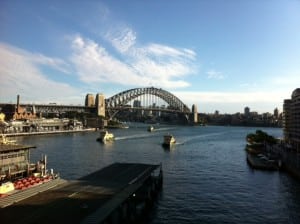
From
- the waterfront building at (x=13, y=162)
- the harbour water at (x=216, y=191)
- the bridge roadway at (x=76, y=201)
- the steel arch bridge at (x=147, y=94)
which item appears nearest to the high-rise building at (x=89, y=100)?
the steel arch bridge at (x=147, y=94)

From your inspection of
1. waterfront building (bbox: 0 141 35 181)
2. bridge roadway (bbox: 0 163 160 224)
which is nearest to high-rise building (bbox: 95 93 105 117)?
waterfront building (bbox: 0 141 35 181)

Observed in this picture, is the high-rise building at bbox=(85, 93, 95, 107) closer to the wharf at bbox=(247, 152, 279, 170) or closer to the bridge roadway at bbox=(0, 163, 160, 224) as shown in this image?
the wharf at bbox=(247, 152, 279, 170)

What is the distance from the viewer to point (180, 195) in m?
23.7

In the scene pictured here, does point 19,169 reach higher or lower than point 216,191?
higher

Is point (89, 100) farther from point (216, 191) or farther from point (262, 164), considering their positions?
point (216, 191)

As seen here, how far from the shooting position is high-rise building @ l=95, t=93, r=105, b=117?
142m

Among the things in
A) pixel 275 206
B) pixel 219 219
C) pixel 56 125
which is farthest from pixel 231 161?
pixel 56 125

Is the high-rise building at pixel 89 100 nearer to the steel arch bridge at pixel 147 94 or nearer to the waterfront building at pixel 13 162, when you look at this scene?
the steel arch bridge at pixel 147 94

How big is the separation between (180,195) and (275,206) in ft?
19.7

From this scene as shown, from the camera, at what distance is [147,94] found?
173750 mm

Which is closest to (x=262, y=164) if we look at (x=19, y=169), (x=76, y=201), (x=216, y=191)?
(x=216, y=191)

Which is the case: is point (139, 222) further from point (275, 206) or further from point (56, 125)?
point (56, 125)

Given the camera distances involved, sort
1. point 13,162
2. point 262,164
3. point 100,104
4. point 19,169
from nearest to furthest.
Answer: point 13,162
point 19,169
point 262,164
point 100,104

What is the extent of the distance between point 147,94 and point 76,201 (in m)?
158
